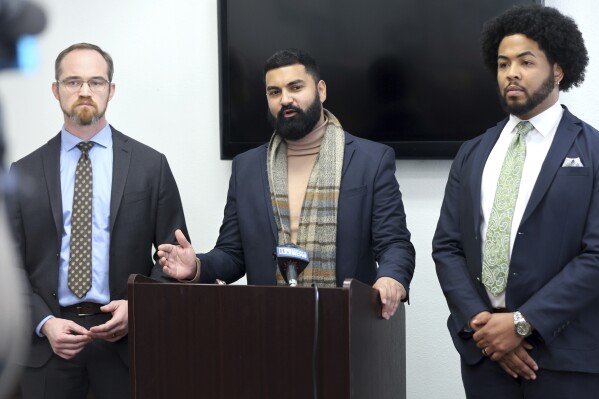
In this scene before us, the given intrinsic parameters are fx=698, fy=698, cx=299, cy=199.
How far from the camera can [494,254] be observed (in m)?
2.00

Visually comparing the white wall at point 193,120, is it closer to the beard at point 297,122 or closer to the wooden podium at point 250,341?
the beard at point 297,122

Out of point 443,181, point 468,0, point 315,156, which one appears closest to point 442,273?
point 315,156

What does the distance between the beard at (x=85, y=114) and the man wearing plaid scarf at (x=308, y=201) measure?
0.51m

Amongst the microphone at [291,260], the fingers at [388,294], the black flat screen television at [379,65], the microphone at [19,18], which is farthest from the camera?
the black flat screen television at [379,65]

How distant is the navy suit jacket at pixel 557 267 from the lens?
186 cm

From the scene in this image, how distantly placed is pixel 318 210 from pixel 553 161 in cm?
73

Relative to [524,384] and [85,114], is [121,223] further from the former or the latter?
[524,384]

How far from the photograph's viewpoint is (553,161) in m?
1.96

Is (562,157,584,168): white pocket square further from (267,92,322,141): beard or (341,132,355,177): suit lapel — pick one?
(267,92,322,141): beard

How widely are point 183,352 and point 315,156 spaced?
3.15 ft

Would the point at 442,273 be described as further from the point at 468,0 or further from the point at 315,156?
the point at 468,0

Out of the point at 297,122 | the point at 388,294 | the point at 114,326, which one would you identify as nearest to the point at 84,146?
the point at 114,326

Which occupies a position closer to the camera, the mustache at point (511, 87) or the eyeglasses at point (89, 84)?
the mustache at point (511, 87)

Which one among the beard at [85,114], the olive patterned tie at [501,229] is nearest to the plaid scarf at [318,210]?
the olive patterned tie at [501,229]
